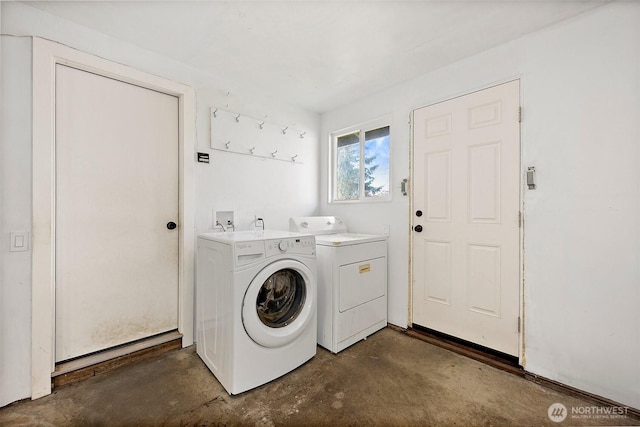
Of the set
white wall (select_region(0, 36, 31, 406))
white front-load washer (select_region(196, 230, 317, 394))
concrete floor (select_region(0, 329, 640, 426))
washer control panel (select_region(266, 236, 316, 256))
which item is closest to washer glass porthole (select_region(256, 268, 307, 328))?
white front-load washer (select_region(196, 230, 317, 394))

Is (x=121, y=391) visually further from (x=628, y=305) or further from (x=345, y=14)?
(x=628, y=305)

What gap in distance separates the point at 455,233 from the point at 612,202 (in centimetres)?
92

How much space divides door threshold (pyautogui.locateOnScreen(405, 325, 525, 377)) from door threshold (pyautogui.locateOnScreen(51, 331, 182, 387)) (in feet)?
6.80

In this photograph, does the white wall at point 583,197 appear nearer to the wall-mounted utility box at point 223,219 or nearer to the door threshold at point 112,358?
the wall-mounted utility box at point 223,219

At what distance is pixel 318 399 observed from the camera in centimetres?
163

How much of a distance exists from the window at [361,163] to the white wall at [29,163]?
33.6 inches

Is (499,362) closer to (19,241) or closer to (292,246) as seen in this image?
(292,246)

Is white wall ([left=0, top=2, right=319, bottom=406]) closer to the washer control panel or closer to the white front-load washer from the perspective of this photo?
the white front-load washer

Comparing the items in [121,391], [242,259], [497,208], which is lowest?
[121,391]

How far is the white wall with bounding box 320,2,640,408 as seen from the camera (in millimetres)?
1528

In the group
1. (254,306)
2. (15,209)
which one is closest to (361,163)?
(254,306)

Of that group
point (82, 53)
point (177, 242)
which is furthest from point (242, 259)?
point (82, 53)

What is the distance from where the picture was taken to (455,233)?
2254mm

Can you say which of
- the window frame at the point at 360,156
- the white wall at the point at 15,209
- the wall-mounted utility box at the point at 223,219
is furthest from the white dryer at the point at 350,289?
the white wall at the point at 15,209
